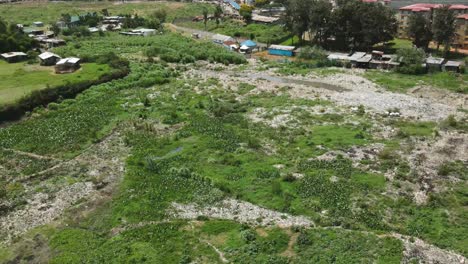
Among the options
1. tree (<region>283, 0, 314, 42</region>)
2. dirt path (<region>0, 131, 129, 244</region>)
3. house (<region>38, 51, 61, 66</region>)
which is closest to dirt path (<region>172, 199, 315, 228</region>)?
dirt path (<region>0, 131, 129, 244</region>)

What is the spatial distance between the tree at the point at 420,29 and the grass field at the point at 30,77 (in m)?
49.5

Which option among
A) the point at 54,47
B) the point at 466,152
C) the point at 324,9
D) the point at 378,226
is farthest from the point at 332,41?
the point at 378,226

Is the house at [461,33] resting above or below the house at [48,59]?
above

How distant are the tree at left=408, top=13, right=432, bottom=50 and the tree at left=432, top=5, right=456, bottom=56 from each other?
213 cm

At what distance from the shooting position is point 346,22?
7594 centimetres

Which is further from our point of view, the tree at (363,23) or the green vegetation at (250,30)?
the green vegetation at (250,30)

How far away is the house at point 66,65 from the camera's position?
64938mm

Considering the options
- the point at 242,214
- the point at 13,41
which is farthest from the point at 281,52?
the point at 242,214

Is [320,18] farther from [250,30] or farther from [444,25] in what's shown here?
[250,30]

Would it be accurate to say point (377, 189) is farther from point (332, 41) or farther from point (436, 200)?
point (332, 41)

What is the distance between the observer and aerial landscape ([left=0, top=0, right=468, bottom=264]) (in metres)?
29.2

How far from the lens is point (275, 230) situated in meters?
29.8

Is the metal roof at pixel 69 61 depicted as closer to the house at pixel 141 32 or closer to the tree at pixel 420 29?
the house at pixel 141 32

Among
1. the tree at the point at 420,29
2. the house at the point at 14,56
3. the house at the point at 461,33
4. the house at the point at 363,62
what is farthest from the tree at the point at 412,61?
the house at the point at 14,56
